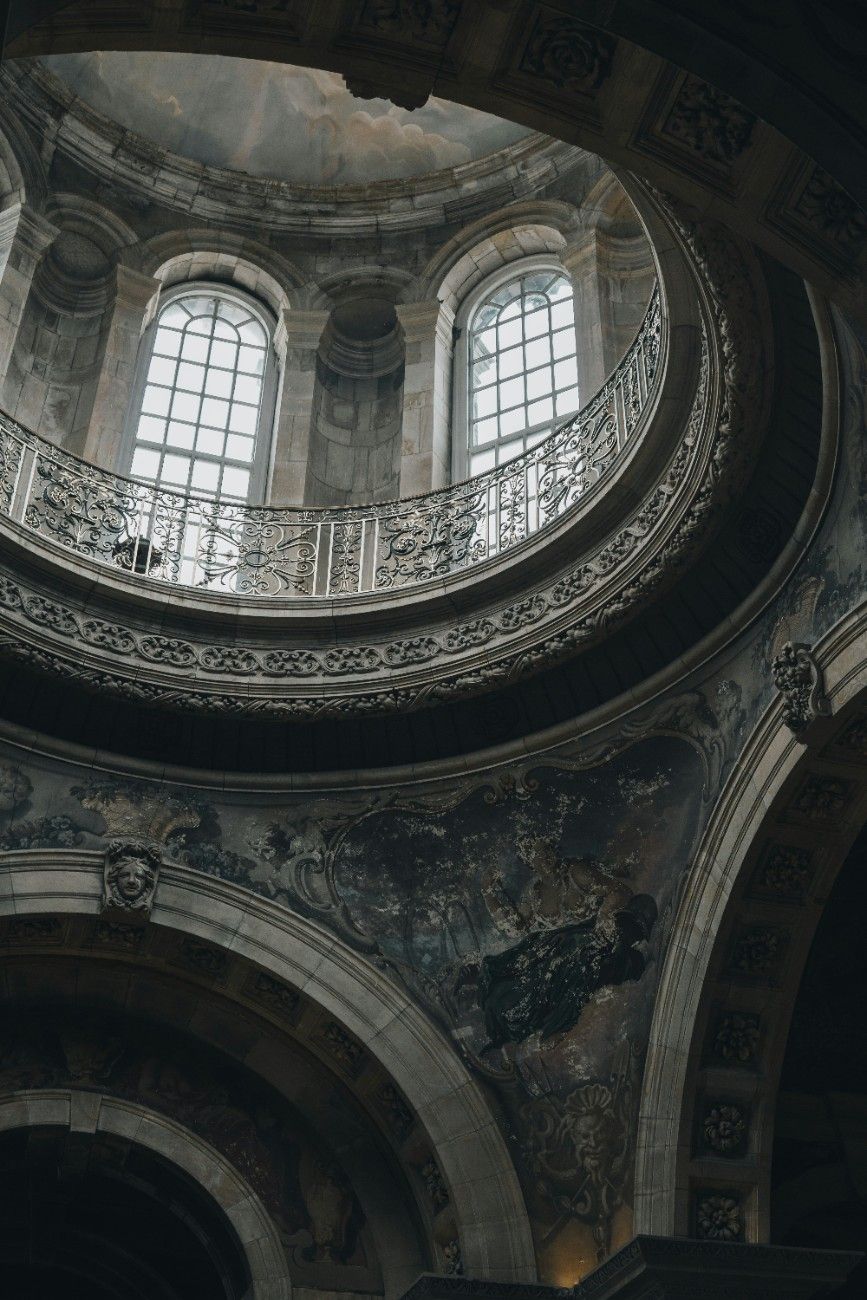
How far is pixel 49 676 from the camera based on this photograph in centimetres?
1068

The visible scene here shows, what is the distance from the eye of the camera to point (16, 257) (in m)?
13.9

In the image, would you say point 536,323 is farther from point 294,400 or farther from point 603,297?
point 294,400

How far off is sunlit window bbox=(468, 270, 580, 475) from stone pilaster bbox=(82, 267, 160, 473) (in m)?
3.09

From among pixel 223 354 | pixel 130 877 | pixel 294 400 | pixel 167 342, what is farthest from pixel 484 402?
pixel 130 877

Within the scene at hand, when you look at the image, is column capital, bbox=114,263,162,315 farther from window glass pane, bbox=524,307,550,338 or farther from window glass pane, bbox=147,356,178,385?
window glass pane, bbox=524,307,550,338

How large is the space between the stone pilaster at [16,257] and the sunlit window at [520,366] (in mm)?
4082

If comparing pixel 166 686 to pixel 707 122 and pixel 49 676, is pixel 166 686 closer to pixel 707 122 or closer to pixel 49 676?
pixel 49 676

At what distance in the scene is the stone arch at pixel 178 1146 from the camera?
10672mm

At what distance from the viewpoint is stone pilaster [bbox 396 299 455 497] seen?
534 inches

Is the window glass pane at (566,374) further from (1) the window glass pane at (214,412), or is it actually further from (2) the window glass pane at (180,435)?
(2) the window glass pane at (180,435)

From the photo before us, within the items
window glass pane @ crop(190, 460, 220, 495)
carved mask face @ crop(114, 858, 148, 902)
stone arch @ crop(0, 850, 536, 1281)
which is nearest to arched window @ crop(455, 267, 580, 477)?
window glass pane @ crop(190, 460, 220, 495)

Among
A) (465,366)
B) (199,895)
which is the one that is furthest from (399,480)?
(199,895)

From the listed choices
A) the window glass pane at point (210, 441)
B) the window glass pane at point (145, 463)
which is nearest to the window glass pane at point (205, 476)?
the window glass pane at point (210, 441)

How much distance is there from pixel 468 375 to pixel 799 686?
21.4ft
